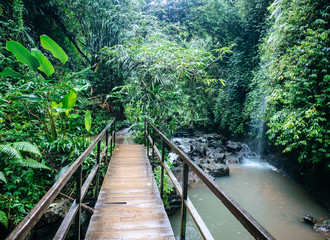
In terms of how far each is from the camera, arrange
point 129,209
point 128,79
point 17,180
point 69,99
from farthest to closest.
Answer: point 128,79 < point 69,99 < point 17,180 < point 129,209

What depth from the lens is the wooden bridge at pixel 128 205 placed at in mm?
887

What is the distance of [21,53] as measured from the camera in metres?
3.67

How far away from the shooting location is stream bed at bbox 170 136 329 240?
4.55 meters

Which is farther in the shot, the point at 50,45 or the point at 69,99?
the point at 50,45

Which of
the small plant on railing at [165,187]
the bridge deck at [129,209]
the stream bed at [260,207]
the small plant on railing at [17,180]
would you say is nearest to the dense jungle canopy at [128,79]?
the small plant on railing at [17,180]

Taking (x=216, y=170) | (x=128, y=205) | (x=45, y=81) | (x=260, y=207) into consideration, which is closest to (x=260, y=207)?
(x=260, y=207)

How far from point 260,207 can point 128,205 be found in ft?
15.7

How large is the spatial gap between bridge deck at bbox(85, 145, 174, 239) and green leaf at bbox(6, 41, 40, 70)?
2836mm

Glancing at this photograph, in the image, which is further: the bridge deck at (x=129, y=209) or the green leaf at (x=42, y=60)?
the green leaf at (x=42, y=60)

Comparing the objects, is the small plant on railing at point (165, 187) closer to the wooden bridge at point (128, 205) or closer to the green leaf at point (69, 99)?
the wooden bridge at point (128, 205)

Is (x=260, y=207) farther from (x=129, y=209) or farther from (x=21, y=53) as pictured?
(x=21, y=53)

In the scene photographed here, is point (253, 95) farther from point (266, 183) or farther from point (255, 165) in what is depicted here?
point (266, 183)

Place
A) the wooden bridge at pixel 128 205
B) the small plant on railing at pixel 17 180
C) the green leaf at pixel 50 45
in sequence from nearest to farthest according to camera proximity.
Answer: the wooden bridge at pixel 128 205
the small plant on railing at pixel 17 180
the green leaf at pixel 50 45

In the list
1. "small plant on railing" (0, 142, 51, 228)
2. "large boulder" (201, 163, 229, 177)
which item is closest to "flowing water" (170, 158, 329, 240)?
"large boulder" (201, 163, 229, 177)
